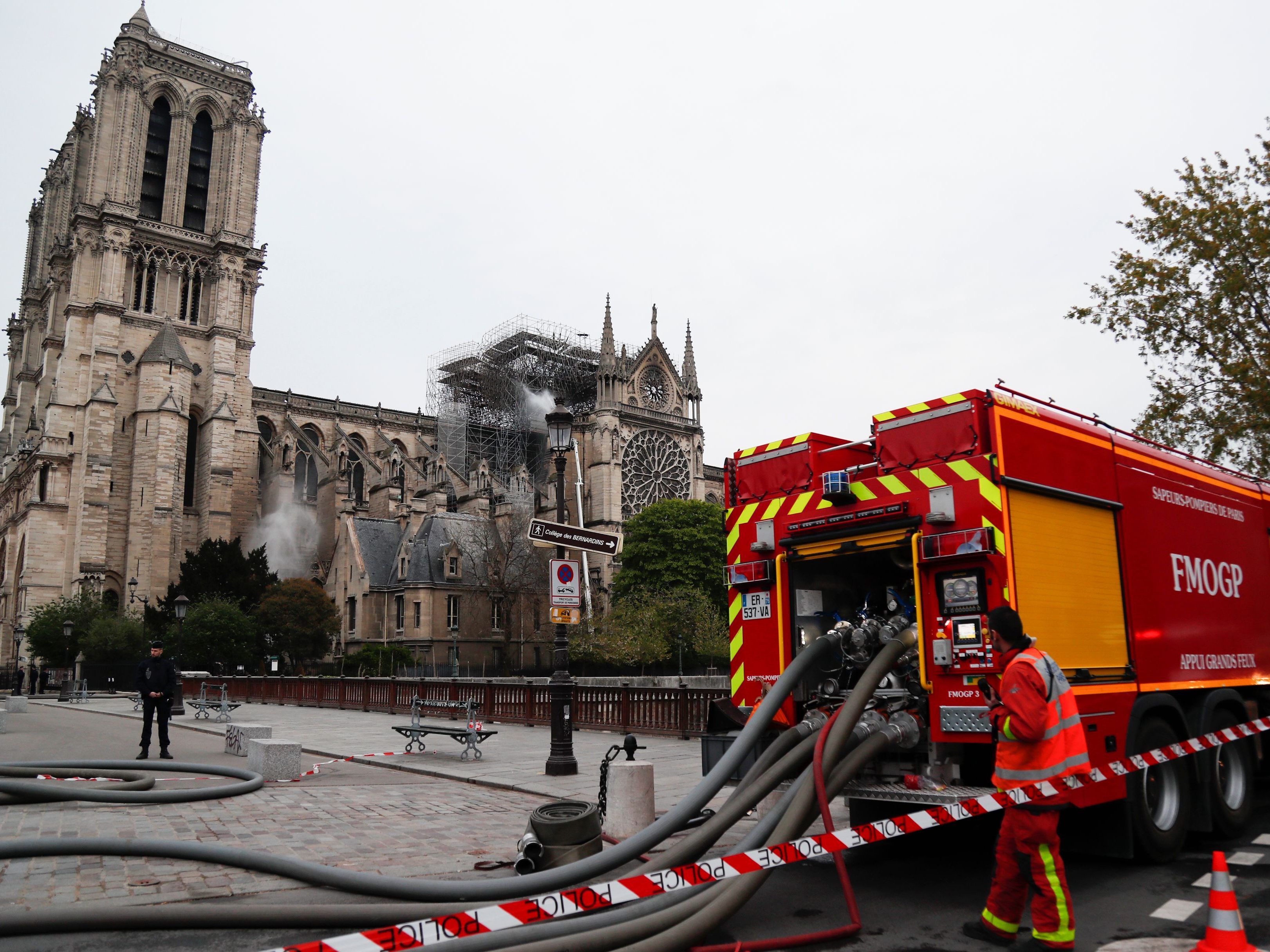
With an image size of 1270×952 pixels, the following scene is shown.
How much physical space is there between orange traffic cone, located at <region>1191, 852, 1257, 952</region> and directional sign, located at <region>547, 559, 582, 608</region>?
A: 26.8ft

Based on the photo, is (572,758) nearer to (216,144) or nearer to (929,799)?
(929,799)

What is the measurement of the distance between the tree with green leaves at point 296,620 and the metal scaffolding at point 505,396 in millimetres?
20732

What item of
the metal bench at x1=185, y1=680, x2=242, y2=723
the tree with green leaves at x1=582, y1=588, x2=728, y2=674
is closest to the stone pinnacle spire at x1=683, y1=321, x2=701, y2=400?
the tree with green leaves at x1=582, y1=588, x2=728, y2=674

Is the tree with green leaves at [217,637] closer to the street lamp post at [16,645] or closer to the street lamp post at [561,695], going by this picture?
the street lamp post at [16,645]

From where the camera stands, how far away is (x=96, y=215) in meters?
56.3

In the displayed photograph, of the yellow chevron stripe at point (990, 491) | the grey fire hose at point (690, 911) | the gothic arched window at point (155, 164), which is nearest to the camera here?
the grey fire hose at point (690, 911)

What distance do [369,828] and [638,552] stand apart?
4888 centimetres

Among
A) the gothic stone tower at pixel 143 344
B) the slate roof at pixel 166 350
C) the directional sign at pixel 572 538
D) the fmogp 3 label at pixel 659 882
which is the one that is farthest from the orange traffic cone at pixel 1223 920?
the slate roof at pixel 166 350

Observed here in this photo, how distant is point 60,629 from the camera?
46.5 m

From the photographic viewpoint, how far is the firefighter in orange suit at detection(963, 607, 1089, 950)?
16.2 feet

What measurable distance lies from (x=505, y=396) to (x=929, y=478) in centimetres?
6511

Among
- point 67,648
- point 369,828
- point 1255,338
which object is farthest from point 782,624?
point 67,648

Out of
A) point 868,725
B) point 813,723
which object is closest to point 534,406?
point 813,723

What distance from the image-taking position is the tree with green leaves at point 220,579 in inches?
1860
